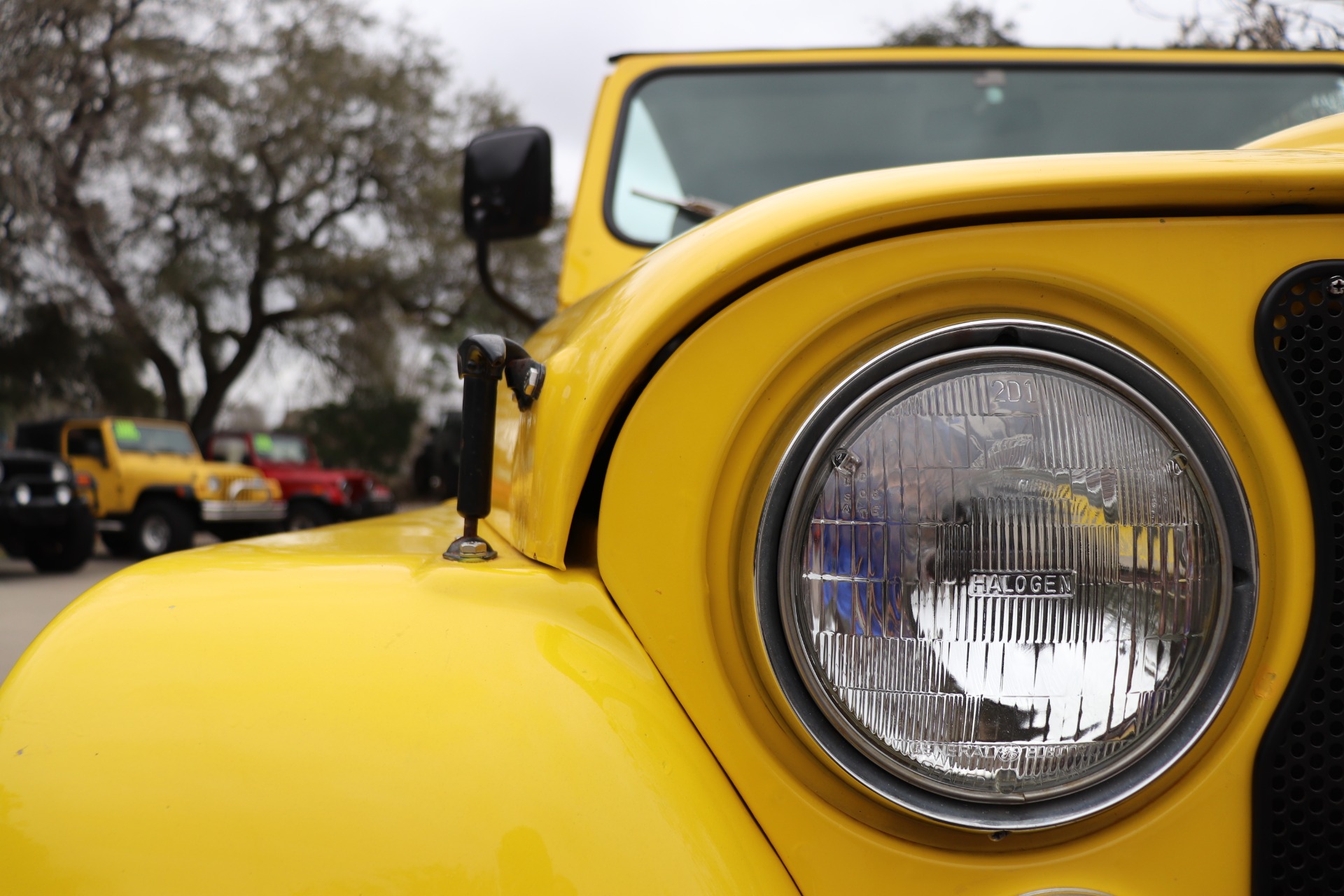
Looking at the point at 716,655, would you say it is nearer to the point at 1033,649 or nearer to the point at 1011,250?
the point at 1033,649

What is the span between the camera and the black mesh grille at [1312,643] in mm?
672

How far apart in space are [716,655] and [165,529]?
12.7 meters

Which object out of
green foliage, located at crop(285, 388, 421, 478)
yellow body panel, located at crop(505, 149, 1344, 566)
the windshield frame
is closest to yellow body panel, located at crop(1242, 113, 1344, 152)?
yellow body panel, located at crop(505, 149, 1344, 566)

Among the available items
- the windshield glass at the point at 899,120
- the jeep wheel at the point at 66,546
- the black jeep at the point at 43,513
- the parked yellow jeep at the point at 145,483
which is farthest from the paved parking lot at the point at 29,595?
the windshield glass at the point at 899,120

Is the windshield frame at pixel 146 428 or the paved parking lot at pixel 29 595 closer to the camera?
the paved parking lot at pixel 29 595

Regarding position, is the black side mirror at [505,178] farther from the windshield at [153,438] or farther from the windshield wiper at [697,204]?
the windshield at [153,438]

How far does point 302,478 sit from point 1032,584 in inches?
578

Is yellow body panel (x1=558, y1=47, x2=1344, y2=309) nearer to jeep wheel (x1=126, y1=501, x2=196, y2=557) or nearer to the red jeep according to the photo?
jeep wheel (x1=126, y1=501, x2=196, y2=557)

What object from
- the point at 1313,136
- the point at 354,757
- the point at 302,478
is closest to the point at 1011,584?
the point at 354,757

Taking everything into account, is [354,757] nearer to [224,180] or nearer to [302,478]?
[302,478]

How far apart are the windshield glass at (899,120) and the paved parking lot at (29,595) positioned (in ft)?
10.8

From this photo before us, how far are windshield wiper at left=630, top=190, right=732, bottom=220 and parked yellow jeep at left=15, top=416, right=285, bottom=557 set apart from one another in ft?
36.9

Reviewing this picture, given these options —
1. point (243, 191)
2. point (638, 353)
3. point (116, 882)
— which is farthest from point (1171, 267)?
point (243, 191)

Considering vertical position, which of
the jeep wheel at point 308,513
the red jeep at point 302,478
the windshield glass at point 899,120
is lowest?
the jeep wheel at point 308,513
